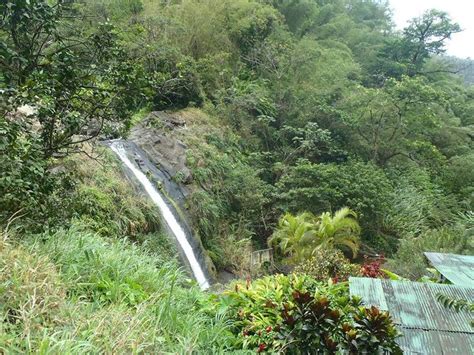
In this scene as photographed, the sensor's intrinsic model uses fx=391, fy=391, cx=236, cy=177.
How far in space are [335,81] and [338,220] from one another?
291 inches

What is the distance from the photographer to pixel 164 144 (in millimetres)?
10516

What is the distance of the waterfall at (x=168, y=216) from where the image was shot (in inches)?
312

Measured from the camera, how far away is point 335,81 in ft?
49.3

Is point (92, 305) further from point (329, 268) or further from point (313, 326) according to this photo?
point (329, 268)

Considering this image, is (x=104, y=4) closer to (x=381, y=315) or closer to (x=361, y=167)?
(x=361, y=167)

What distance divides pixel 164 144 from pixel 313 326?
8.32 m

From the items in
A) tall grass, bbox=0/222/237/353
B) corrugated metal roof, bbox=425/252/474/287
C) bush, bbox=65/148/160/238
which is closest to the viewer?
tall grass, bbox=0/222/237/353

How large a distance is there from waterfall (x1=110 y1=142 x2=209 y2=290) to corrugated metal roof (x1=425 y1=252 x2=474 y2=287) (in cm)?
441

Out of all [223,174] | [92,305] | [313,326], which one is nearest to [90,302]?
[92,305]

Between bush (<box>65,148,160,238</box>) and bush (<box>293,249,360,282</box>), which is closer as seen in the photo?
bush (<box>65,148,160,238</box>)

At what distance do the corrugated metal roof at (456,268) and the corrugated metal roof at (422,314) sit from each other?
601 millimetres

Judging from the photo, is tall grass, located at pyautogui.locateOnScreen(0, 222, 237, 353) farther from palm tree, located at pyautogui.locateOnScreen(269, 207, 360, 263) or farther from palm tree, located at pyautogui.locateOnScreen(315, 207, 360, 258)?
palm tree, located at pyautogui.locateOnScreen(315, 207, 360, 258)

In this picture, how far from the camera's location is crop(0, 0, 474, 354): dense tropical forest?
112 inches

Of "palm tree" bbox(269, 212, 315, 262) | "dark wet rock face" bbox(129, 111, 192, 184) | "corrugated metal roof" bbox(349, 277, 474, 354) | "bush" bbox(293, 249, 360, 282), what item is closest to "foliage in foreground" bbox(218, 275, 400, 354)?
"corrugated metal roof" bbox(349, 277, 474, 354)
